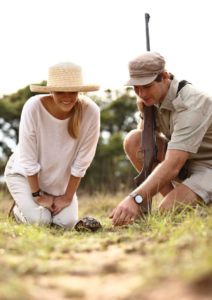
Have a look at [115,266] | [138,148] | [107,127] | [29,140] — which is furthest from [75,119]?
[107,127]

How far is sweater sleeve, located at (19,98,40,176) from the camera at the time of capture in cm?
487

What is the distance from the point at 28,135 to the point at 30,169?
0.27 metres

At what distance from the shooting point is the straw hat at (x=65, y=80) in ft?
15.1

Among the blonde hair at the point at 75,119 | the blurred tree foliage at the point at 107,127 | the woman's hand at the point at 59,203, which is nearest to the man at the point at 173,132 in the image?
the blonde hair at the point at 75,119

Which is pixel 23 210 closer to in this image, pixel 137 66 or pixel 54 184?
pixel 54 184

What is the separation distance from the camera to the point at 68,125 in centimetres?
496

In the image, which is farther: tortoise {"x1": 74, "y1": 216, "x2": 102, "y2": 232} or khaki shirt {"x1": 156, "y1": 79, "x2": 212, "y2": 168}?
tortoise {"x1": 74, "y1": 216, "x2": 102, "y2": 232}

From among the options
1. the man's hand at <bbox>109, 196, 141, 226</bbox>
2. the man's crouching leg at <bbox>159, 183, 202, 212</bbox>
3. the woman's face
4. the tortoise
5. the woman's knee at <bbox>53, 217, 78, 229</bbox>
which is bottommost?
the woman's knee at <bbox>53, 217, 78, 229</bbox>

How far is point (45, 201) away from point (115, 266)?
2785mm

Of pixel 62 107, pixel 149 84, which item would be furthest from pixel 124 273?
pixel 62 107

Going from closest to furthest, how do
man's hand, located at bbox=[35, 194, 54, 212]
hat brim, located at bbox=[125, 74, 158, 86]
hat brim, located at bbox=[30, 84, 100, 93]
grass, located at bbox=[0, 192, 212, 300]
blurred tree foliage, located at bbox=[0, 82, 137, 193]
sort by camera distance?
grass, located at bbox=[0, 192, 212, 300], hat brim, located at bbox=[125, 74, 158, 86], hat brim, located at bbox=[30, 84, 100, 93], man's hand, located at bbox=[35, 194, 54, 212], blurred tree foliage, located at bbox=[0, 82, 137, 193]

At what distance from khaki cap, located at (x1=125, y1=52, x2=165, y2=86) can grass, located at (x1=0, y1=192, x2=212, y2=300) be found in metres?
1.15

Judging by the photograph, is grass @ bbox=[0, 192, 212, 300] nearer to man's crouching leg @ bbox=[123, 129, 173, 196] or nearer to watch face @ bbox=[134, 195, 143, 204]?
watch face @ bbox=[134, 195, 143, 204]

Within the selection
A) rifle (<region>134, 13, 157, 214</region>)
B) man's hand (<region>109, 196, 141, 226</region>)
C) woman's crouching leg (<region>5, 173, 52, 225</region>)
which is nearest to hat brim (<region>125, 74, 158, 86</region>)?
rifle (<region>134, 13, 157, 214</region>)
